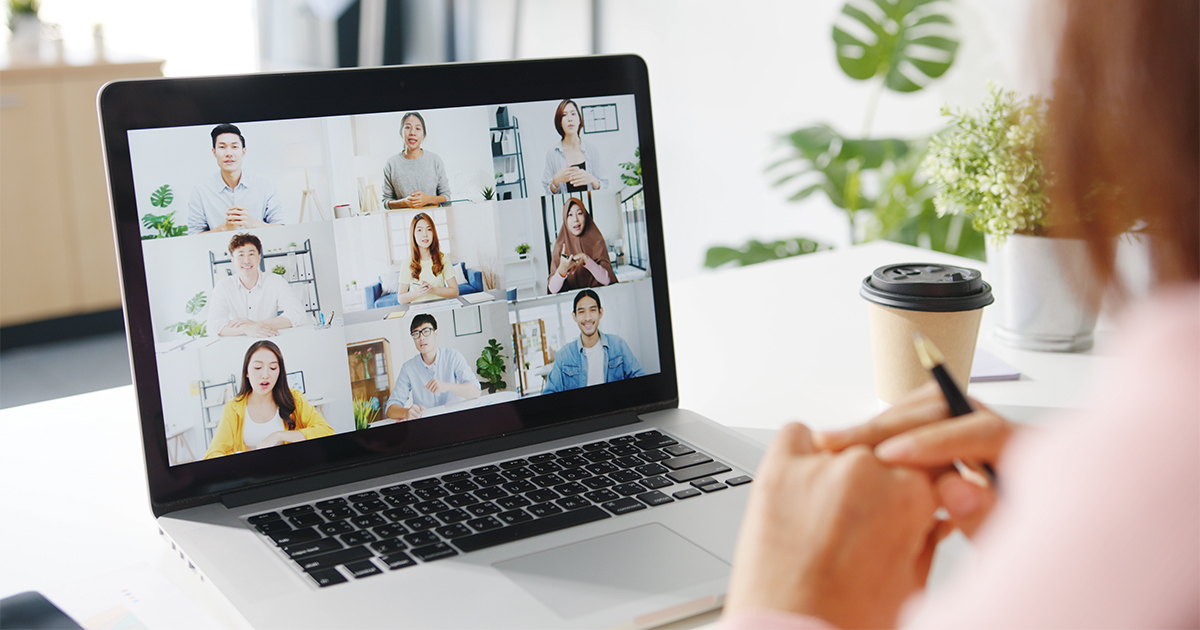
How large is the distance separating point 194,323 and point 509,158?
297mm

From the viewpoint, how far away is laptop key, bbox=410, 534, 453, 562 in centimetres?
66

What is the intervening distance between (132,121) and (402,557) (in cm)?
39

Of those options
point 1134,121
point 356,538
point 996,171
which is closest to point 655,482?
point 356,538

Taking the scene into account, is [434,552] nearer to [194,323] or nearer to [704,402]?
[194,323]

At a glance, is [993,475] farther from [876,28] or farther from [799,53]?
[799,53]

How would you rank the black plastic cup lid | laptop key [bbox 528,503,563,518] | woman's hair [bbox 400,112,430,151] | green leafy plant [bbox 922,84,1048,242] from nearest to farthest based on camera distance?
laptop key [bbox 528,503,563,518] → woman's hair [bbox 400,112,430,151] → the black plastic cup lid → green leafy plant [bbox 922,84,1048,242]

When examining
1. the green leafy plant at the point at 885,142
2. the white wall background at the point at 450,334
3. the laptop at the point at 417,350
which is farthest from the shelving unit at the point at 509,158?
the green leafy plant at the point at 885,142

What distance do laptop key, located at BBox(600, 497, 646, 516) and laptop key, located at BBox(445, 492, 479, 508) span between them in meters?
0.10

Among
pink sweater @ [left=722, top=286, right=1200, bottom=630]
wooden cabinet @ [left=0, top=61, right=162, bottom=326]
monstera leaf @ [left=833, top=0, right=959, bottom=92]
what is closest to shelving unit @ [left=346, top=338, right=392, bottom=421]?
pink sweater @ [left=722, top=286, right=1200, bottom=630]

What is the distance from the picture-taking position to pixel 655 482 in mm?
764

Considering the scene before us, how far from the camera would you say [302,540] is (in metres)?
0.68

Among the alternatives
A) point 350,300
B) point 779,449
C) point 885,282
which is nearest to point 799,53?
point 885,282

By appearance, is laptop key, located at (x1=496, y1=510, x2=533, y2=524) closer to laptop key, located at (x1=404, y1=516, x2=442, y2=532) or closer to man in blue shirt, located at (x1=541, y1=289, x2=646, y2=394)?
laptop key, located at (x1=404, y1=516, x2=442, y2=532)

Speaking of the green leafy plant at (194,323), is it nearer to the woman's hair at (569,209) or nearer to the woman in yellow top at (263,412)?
the woman in yellow top at (263,412)
